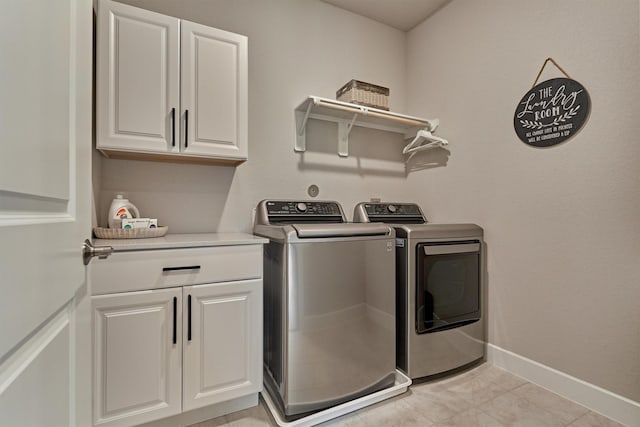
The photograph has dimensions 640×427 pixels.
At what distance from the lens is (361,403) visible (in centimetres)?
159

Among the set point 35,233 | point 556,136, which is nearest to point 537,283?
point 556,136

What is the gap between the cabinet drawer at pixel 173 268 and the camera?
1265 millimetres

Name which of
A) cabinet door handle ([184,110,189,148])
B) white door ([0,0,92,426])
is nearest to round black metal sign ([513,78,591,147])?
cabinet door handle ([184,110,189,148])

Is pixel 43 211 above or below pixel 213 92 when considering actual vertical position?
below

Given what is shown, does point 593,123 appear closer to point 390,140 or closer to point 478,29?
point 478,29

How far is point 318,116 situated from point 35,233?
7.10 feet

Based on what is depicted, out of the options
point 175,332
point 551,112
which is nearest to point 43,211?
point 175,332

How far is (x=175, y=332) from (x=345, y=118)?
1930 mm

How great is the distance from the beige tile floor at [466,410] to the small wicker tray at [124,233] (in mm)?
1003

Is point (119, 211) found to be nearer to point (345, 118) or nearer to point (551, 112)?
point (345, 118)

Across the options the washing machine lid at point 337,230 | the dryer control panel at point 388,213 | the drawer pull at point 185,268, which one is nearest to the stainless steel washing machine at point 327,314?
the washing machine lid at point 337,230

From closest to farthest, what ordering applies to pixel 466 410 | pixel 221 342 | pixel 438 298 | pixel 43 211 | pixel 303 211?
1. pixel 43 211
2. pixel 221 342
3. pixel 466 410
4. pixel 438 298
5. pixel 303 211

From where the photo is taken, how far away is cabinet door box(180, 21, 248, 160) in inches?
65.4

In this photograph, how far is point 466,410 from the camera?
62.4 inches
